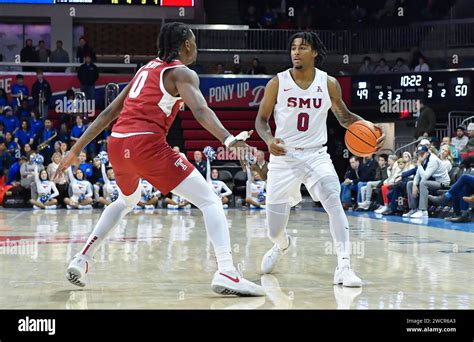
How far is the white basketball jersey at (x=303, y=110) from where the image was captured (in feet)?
21.3

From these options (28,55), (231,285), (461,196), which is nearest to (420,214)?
(461,196)

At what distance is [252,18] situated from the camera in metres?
26.1

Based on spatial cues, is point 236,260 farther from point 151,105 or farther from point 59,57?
point 59,57

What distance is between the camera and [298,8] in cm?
2711

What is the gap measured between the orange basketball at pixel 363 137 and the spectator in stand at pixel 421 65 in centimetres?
1535

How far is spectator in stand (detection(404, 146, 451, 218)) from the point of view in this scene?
1466 cm

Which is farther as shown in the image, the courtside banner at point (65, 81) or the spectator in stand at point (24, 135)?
the courtside banner at point (65, 81)

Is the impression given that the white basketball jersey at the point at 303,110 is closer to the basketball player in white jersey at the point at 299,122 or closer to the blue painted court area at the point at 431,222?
the basketball player in white jersey at the point at 299,122

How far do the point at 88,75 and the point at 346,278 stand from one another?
Answer: 16.6 metres

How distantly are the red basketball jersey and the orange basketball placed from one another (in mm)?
1847

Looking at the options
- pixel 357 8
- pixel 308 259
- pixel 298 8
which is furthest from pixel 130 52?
pixel 308 259

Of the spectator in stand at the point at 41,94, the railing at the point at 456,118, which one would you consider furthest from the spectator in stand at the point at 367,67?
the spectator in stand at the point at 41,94

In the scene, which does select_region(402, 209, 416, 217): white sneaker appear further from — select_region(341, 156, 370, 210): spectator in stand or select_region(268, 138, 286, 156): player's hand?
select_region(268, 138, 286, 156): player's hand

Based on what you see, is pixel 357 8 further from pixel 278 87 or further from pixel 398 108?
pixel 278 87
